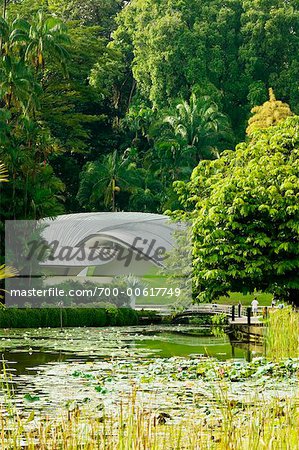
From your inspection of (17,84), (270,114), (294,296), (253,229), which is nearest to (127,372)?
(253,229)

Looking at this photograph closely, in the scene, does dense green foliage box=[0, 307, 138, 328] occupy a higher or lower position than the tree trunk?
lower

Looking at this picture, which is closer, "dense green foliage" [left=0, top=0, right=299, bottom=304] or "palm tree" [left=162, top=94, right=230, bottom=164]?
"dense green foliage" [left=0, top=0, right=299, bottom=304]

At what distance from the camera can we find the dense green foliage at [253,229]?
19.8 m

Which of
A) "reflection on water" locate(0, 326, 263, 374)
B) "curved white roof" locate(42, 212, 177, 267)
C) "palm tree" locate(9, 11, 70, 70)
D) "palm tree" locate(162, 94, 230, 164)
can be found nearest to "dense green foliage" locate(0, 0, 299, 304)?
"palm tree" locate(162, 94, 230, 164)

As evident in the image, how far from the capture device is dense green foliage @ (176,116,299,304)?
65.1ft

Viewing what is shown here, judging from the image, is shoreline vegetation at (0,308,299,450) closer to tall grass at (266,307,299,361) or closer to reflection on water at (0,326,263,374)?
tall grass at (266,307,299,361)

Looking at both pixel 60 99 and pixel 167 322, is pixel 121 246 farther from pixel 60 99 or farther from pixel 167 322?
pixel 167 322

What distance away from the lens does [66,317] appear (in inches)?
1154

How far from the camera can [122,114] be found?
5612 centimetres

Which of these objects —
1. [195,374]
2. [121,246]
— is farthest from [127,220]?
[195,374]

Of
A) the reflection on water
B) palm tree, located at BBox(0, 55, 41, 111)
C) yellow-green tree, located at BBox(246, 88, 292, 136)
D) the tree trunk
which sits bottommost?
the reflection on water

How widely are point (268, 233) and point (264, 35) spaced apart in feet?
110

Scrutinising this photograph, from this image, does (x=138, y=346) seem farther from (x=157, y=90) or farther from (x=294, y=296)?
(x=157, y=90)

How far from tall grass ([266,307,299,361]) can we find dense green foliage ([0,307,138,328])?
41.4 feet
